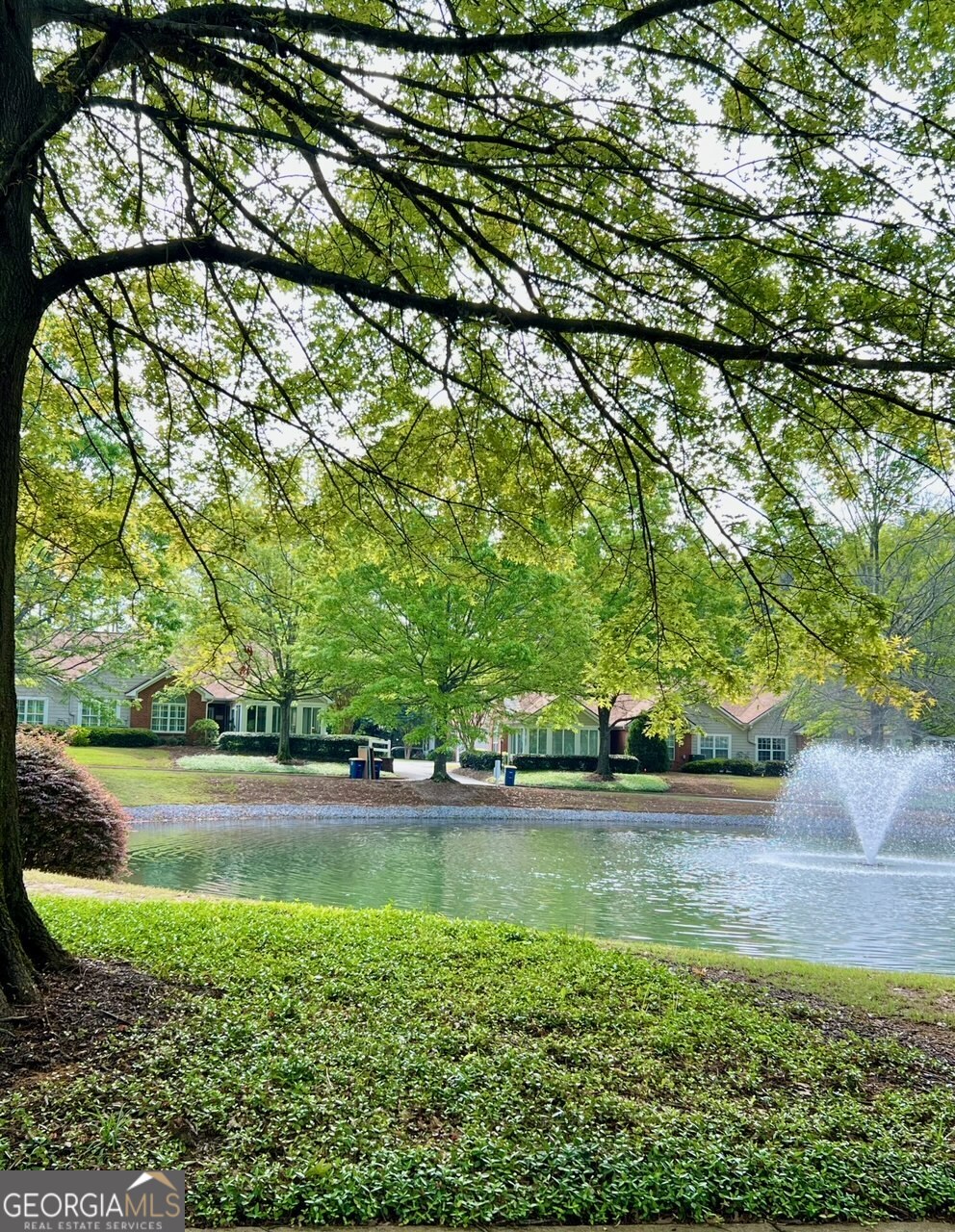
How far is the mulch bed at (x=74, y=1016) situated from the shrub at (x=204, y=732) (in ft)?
105

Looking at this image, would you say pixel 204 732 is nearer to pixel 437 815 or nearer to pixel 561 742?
pixel 561 742

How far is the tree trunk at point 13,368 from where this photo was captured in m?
4.36

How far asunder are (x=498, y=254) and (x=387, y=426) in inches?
87.7

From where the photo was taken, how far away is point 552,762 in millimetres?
35781

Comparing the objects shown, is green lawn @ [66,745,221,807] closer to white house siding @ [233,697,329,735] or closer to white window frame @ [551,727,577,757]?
white house siding @ [233,697,329,735]

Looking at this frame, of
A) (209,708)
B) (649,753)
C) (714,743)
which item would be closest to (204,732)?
(209,708)

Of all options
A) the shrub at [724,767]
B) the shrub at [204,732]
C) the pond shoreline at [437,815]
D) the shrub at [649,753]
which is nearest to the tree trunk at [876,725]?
the pond shoreline at [437,815]

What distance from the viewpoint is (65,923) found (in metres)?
6.12

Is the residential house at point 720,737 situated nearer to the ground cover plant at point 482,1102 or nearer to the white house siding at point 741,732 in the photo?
the white house siding at point 741,732

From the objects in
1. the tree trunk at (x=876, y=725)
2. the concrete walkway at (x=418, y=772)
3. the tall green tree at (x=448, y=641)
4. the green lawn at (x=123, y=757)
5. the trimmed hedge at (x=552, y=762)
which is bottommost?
the concrete walkway at (x=418, y=772)

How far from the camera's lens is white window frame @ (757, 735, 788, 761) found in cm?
4041

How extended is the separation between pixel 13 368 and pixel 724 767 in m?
36.1

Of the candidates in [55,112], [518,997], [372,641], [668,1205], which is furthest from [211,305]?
[372,641]

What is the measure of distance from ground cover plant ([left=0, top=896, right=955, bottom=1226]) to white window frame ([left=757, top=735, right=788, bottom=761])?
37.4 meters
